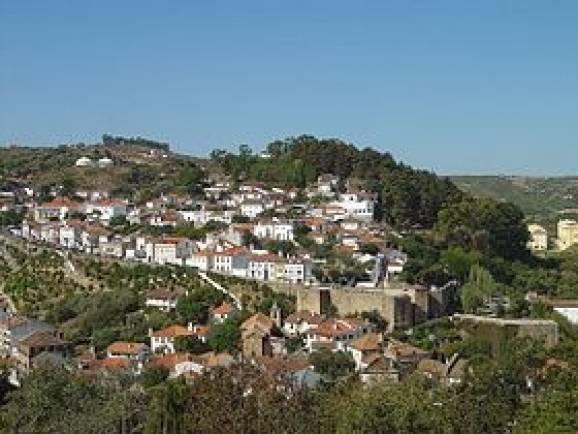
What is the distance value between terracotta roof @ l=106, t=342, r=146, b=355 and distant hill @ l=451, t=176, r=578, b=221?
2355 inches

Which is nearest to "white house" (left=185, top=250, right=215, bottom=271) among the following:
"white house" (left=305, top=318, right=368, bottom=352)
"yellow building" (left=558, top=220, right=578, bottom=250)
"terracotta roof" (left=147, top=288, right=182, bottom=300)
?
"terracotta roof" (left=147, top=288, right=182, bottom=300)

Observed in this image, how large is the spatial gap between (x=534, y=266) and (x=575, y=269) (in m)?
1.61

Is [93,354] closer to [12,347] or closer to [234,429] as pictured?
[12,347]

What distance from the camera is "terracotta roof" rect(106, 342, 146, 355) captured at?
29461mm

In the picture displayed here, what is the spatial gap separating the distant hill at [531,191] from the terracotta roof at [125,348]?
59.8m

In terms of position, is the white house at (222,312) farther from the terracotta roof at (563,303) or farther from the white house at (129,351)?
the terracotta roof at (563,303)

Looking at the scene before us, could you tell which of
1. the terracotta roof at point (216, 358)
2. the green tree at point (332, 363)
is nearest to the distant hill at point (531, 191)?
the green tree at point (332, 363)

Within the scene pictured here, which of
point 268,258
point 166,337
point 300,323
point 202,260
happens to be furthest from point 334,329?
point 202,260

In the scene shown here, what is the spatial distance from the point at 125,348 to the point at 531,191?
8400cm

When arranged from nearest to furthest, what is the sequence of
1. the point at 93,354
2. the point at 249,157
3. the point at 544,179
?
the point at 93,354, the point at 249,157, the point at 544,179

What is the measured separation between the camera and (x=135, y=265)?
126ft

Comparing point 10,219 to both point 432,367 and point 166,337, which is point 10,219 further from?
point 432,367

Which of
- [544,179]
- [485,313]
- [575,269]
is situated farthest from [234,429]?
[544,179]

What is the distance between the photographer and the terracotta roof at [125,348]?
29.5 meters
